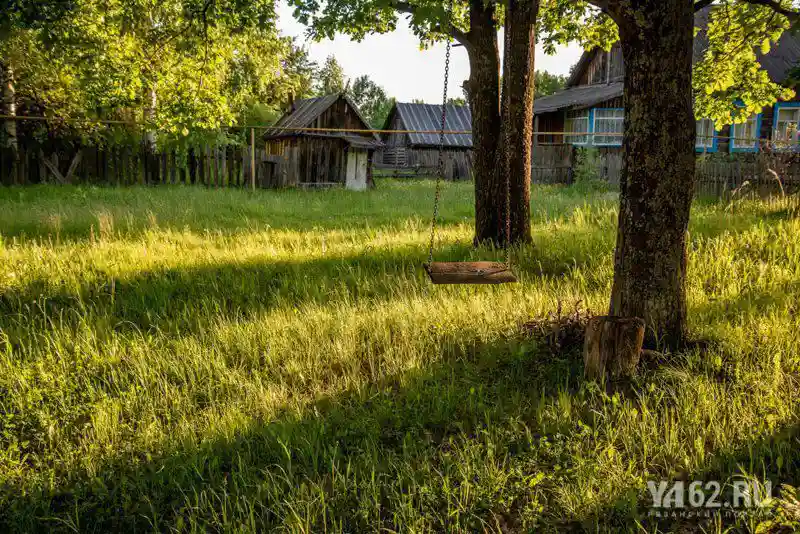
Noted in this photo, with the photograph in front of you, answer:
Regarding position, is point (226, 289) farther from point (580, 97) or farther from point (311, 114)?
point (580, 97)

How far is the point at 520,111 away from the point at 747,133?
22060 mm

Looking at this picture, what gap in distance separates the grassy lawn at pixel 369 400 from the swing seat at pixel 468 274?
0.50 meters

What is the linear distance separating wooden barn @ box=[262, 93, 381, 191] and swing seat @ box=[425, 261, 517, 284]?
18.3m

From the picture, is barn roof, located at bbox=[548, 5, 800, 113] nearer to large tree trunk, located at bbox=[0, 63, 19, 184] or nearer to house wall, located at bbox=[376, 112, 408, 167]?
house wall, located at bbox=[376, 112, 408, 167]

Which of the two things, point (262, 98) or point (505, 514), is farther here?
point (262, 98)

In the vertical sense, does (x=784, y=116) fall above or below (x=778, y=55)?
below

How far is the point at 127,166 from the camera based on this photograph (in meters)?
19.0

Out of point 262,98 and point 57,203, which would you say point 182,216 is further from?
point 262,98

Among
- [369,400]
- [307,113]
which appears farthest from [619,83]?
[369,400]

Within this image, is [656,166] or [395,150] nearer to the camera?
[656,166]

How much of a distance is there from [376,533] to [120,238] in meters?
7.05

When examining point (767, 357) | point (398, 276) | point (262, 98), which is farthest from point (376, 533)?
point (262, 98)

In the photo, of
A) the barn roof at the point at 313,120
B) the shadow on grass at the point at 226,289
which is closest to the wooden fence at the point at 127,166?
the barn roof at the point at 313,120

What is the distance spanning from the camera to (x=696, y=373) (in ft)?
11.9
